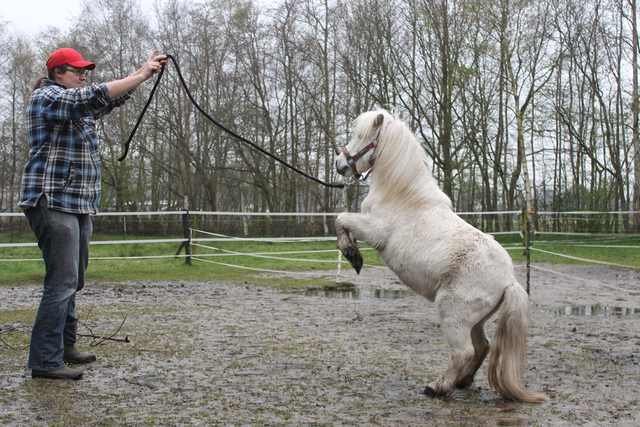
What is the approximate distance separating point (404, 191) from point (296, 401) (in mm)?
1535

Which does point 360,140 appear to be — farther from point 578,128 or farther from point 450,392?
point 578,128

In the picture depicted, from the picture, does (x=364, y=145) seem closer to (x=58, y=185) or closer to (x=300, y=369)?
(x=300, y=369)

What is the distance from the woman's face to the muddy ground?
77.5 inches

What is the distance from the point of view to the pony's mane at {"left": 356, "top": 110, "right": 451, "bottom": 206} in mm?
3264

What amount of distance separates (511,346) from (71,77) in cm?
340

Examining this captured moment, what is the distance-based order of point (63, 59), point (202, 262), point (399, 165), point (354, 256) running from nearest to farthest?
point (63, 59) < point (399, 165) < point (354, 256) < point (202, 262)

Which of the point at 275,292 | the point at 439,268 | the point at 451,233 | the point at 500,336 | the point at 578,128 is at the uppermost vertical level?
the point at 578,128

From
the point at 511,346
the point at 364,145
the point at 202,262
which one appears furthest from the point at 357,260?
the point at 202,262

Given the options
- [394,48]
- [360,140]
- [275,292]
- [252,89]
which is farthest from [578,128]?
[360,140]

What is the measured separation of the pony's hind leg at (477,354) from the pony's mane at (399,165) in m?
0.91

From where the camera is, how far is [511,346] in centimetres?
293

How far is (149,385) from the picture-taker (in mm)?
2953

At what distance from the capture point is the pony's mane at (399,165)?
128 inches

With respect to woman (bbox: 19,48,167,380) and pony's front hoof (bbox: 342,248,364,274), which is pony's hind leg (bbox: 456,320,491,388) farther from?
woman (bbox: 19,48,167,380)
